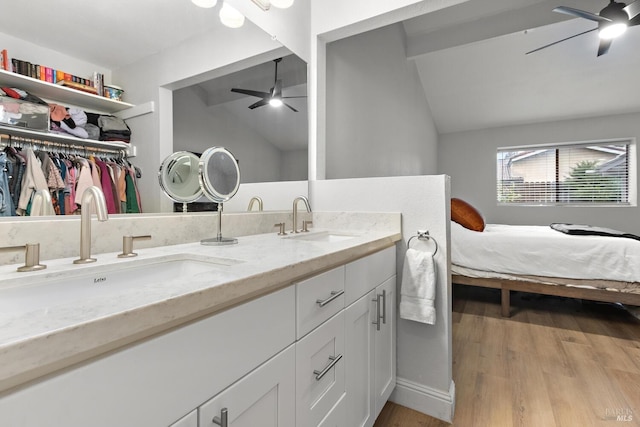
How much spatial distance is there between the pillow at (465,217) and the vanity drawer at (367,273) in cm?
184

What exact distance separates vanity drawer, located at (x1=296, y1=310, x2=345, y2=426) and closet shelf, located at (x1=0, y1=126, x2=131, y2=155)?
0.84m

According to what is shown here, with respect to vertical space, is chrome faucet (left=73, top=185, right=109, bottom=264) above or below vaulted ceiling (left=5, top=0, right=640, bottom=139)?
below

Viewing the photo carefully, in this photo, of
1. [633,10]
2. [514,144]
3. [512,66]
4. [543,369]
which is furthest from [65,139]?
[514,144]

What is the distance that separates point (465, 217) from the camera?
308 cm

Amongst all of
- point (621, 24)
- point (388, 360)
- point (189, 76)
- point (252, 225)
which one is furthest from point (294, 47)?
point (621, 24)

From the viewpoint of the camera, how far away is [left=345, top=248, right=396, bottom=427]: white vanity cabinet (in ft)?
3.54

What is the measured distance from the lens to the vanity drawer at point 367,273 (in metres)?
1.08

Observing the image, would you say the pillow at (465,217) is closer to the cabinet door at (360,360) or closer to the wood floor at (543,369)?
the wood floor at (543,369)

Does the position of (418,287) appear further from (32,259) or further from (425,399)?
(32,259)

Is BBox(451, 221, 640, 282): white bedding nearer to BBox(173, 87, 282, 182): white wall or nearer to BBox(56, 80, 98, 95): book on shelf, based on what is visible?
BBox(173, 87, 282, 182): white wall

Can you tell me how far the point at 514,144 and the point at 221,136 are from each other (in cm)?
533

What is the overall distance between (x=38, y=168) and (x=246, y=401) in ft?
2.62

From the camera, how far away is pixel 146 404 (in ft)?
1.49

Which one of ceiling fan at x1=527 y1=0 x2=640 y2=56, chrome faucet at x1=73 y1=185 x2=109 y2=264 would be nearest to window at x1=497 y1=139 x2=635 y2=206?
ceiling fan at x1=527 y1=0 x2=640 y2=56
